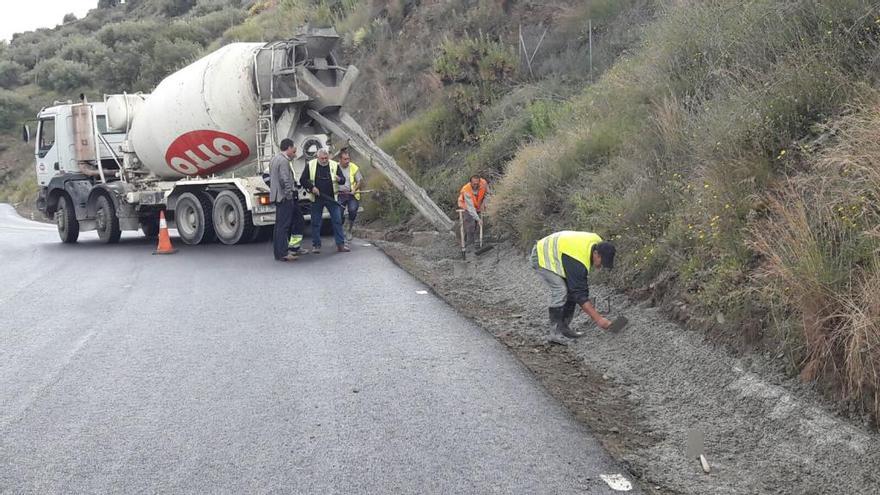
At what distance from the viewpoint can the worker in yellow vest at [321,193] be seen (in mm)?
13469

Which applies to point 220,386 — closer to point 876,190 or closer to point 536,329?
point 536,329

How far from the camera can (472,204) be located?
39.4ft

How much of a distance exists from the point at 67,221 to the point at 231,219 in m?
4.62

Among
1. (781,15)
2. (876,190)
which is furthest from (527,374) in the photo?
(781,15)

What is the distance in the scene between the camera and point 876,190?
5062mm

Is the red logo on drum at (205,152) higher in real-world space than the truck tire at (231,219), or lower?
higher

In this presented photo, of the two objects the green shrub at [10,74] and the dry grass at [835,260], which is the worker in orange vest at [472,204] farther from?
the green shrub at [10,74]

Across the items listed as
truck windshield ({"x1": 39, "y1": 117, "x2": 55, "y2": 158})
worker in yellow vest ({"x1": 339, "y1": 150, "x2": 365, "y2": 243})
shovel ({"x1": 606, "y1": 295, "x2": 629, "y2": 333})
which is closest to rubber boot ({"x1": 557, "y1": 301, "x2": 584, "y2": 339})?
shovel ({"x1": 606, "y1": 295, "x2": 629, "y2": 333})

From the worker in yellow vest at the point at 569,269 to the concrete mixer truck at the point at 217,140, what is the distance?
635cm

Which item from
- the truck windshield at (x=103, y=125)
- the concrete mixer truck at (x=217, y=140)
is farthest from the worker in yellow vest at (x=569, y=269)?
the truck windshield at (x=103, y=125)

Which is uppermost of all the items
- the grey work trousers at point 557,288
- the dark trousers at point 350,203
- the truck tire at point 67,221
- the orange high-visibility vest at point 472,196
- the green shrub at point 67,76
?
the green shrub at point 67,76

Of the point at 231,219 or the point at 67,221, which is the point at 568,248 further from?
the point at 67,221

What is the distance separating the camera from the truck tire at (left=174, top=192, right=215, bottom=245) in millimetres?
15406

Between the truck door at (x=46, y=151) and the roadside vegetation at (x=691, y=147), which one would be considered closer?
the roadside vegetation at (x=691, y=147)
